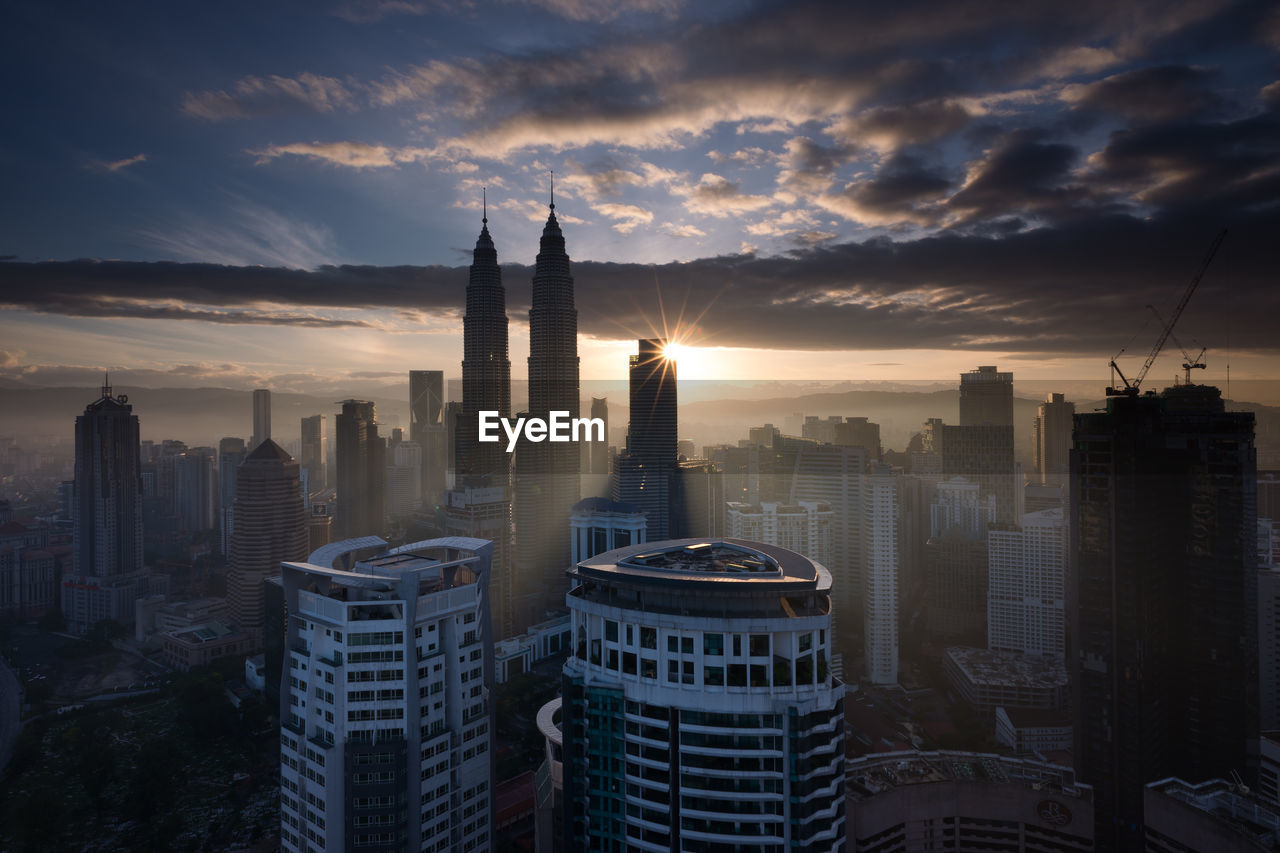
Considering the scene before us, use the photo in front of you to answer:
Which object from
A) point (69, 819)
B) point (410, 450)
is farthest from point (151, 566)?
point (69, 819)

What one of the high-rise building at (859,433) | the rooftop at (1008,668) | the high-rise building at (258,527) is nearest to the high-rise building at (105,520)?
the high-rise building at (258,527)

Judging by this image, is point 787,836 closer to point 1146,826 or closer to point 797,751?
point 797,751

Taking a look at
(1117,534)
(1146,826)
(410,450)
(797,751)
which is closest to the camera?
(797,751)

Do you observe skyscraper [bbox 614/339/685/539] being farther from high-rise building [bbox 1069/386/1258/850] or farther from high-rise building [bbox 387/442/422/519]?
high-rise building [bbox 1069/386/1258/850]

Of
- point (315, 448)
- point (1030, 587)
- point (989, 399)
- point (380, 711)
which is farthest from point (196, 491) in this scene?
point (989, 399)

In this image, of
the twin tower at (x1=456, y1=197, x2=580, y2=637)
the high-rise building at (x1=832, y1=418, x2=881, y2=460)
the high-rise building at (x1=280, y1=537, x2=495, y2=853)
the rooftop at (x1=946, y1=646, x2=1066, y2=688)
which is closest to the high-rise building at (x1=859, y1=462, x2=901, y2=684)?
the rooftop at (x1=946, y1=646, x2=1066, y2=688)

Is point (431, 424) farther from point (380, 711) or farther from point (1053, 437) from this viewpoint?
point (380, 711)
